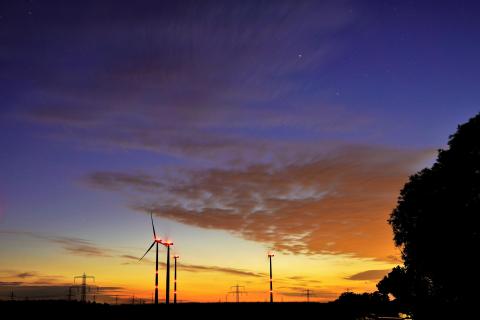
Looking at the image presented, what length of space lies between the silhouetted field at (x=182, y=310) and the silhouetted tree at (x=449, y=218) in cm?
3164

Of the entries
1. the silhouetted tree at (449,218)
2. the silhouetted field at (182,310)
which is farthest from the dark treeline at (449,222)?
the silhouetted field at (182,310)

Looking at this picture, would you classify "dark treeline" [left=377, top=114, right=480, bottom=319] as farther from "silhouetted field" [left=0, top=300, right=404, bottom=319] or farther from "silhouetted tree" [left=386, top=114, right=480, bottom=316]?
"silhouetted field" [left=0, top=300, right=404, bottom=319]

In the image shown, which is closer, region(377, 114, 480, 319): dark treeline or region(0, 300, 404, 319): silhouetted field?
region(377, 114, 480, 319): dark treeline

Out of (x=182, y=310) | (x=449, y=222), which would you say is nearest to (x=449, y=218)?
(x=449, y=222)

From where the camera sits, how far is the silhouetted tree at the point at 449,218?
41594 mm

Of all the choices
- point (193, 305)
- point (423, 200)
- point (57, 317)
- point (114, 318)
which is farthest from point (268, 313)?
point (423, 200)

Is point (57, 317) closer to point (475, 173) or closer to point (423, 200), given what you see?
point (423, 200)

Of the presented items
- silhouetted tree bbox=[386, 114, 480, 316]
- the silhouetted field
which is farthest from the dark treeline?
the silhouetted field

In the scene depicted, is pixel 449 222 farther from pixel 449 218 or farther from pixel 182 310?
pixel 182 310

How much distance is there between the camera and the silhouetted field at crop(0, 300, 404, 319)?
5517 centimetres

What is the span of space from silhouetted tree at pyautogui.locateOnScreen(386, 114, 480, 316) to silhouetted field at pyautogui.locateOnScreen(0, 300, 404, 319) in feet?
104

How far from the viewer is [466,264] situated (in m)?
41.8

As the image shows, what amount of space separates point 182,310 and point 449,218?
39391 millimetres

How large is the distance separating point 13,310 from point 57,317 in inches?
179
